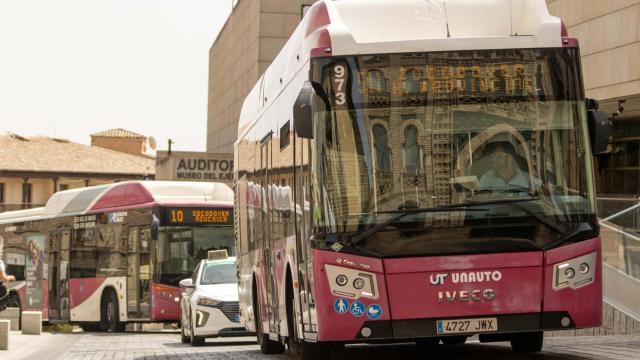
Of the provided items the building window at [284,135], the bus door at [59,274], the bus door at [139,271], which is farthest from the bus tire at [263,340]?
the bus door at [59,274]

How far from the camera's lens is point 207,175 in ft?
209

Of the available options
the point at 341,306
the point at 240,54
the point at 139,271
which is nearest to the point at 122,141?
the point at 240,54

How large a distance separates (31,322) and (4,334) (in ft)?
25.1

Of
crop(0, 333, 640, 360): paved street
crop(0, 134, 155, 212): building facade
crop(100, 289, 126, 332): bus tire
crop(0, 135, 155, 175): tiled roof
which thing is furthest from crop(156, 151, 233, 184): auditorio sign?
crop(0, 135, 155, 175): tiled roof

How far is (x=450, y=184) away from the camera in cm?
1081

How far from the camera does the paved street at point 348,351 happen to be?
13664 mm

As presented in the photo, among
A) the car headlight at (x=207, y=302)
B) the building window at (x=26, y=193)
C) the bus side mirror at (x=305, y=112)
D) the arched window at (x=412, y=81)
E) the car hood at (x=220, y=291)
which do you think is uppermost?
the building window at (x=26, y=193)

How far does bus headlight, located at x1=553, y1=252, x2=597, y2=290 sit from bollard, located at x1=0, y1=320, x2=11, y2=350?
1278cm

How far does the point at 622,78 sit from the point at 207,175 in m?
32.2

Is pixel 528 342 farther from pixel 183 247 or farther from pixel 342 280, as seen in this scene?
pixel 183 247

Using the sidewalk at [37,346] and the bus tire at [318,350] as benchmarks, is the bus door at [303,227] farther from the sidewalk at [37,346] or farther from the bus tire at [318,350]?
the sidewalk at [37,346]

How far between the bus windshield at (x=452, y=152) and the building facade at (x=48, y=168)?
88403mm

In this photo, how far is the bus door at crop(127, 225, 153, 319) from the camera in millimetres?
27797

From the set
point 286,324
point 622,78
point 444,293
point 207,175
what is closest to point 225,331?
point 286,324
